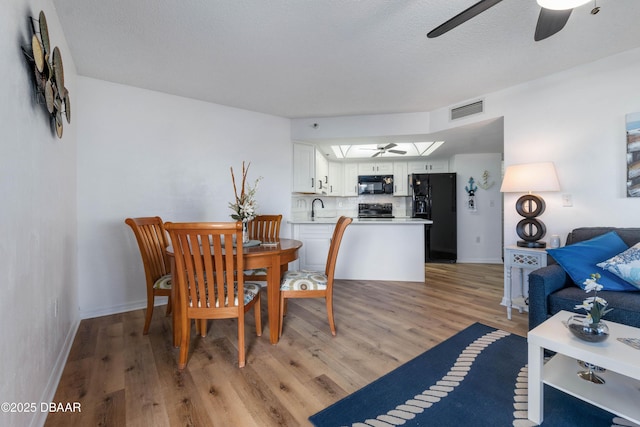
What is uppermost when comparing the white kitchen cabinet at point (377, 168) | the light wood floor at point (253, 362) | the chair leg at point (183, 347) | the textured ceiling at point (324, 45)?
the textured ceiling at point (324, 45)

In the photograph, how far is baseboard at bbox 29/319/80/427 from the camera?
1272 millimetres

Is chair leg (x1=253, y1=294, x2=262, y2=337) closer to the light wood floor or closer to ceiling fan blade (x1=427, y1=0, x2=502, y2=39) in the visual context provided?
the light wood floor

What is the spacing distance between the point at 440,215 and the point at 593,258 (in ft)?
Result: 11.3

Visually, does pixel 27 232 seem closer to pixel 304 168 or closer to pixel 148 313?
pixel 148 313

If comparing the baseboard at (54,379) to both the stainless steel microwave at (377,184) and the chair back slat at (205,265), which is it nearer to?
the chair back slat at (205,265)

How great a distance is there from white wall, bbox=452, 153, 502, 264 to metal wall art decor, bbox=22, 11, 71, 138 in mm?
5731

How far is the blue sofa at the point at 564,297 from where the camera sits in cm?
161

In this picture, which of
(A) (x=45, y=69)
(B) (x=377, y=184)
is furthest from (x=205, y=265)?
(B) (x=377, y=184)

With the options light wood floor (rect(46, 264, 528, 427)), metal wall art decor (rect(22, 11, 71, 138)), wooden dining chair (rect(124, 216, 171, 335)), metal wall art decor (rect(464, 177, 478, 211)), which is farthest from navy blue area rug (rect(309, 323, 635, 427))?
metal wall art decor (rect(464, 177, 478, 211))

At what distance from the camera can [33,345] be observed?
4.19 feet

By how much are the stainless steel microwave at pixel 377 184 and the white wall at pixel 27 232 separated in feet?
15.9

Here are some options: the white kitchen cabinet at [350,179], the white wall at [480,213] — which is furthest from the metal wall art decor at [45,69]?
the white wall at [480,213]

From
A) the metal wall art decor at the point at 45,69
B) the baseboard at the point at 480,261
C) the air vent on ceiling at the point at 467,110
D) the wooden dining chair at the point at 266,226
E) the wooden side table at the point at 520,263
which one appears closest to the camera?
the metal wall art decor at the point at 45,69

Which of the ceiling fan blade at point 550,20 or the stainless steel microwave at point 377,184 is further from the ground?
the ceiling fan blade at point 550,20
